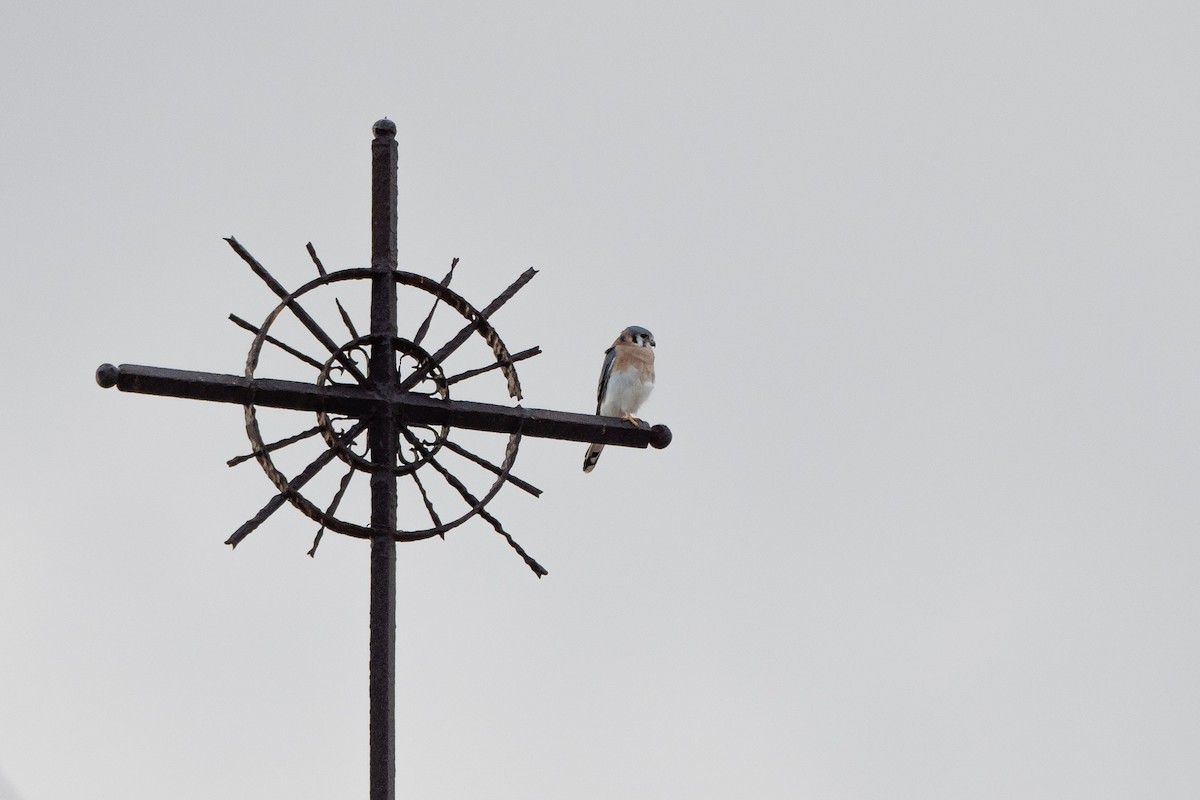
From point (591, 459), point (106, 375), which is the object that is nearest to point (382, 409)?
point (106, 375)

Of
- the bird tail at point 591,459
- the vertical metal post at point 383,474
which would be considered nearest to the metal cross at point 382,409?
the vertical metal post at point 383,474

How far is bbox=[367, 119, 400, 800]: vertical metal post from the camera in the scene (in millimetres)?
Result: 7324

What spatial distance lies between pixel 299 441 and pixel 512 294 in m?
1.12

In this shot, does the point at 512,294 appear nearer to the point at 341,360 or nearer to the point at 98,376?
the point at 341,360

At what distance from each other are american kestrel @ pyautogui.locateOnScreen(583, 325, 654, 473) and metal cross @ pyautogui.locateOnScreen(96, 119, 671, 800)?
3.62 meters

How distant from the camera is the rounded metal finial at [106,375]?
23.6 ft

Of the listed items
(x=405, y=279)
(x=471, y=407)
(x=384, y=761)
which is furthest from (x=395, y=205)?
(x=384, y=761)

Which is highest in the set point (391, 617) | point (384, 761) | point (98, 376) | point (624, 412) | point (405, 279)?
point (624, 412)

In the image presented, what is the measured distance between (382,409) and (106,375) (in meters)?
1.03

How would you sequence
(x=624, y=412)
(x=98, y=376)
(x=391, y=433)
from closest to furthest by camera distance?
(x=98, y=376) < (x=391, y=433) < (x=624, y=412)

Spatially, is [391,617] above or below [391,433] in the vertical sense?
below

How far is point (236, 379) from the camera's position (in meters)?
7.50

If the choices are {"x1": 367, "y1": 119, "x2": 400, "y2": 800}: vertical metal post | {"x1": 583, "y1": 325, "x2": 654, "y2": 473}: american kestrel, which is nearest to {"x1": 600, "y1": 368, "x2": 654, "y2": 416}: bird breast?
{"x1": 583, "y1": 325, "x2": 654, "y2": 473}: american kestrel

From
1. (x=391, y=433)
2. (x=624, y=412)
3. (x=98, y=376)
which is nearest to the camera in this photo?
(x=98, y=376)
